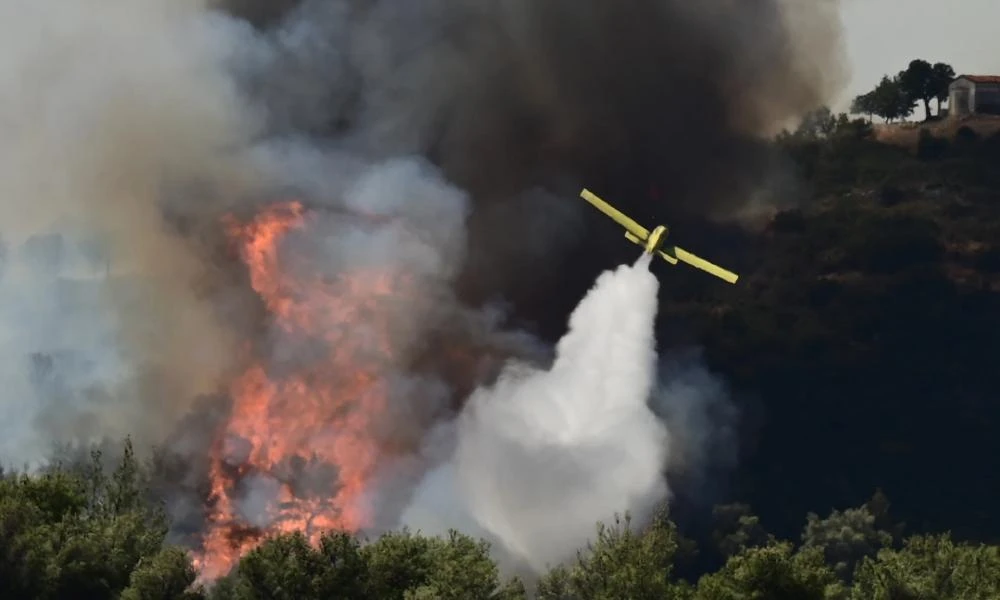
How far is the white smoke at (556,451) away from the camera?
130250 mm

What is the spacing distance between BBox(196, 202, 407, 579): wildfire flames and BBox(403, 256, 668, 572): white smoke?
583 centimetres

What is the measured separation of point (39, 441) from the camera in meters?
149

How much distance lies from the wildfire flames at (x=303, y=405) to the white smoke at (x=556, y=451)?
583 cm

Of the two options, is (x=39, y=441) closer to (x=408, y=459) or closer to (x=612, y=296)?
(x=408, y=459)

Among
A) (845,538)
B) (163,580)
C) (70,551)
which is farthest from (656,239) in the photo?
(845,538)

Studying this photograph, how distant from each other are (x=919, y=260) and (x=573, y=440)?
262ft

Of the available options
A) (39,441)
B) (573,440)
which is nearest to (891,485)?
(573,440)

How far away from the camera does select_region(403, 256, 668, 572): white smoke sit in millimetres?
130250

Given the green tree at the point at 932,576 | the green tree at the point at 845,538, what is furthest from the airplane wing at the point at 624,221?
the green tree at the point at 845,538

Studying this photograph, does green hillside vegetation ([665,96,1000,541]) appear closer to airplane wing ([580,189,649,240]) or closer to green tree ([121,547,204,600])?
airplane wing ([580,189,649,240])

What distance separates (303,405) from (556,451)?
1726 centimetres

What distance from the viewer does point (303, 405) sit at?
131875 millimetres

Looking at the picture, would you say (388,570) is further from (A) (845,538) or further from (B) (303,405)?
(A) (845,538)

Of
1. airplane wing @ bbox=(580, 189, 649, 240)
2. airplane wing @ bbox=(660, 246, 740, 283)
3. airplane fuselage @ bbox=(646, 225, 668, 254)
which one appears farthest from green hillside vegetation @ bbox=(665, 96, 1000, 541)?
airplane fuselage @ bbox=(646, 225, 668, 254)
